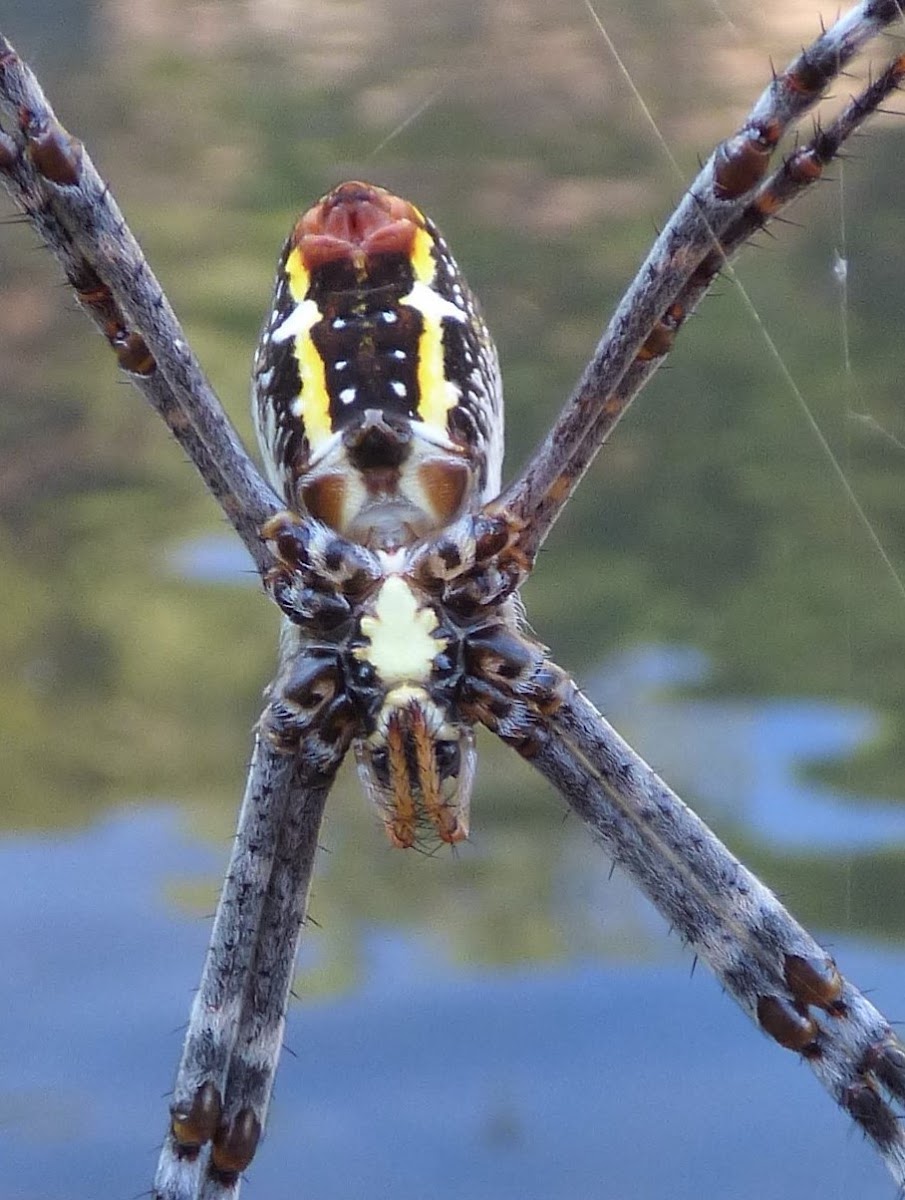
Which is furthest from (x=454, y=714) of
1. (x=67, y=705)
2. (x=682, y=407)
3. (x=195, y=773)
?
(x=682, y=407)

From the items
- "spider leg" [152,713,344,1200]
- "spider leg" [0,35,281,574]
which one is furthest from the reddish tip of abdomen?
"spider leg" [152,713,344,1200]

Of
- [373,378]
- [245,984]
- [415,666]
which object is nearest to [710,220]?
[373,378]

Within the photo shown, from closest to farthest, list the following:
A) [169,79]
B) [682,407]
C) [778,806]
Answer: [778,806] → [682,407] → [169,79]

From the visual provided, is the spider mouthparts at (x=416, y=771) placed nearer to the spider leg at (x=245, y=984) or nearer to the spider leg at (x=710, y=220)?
the spider leg at (x=245, y=984)

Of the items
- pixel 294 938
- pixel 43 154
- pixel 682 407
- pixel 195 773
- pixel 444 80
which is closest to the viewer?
pixel 43 154

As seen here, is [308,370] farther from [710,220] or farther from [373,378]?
[710,220]

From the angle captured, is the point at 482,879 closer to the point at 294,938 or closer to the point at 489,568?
the point at 294,938

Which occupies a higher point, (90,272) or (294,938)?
(90,272)
